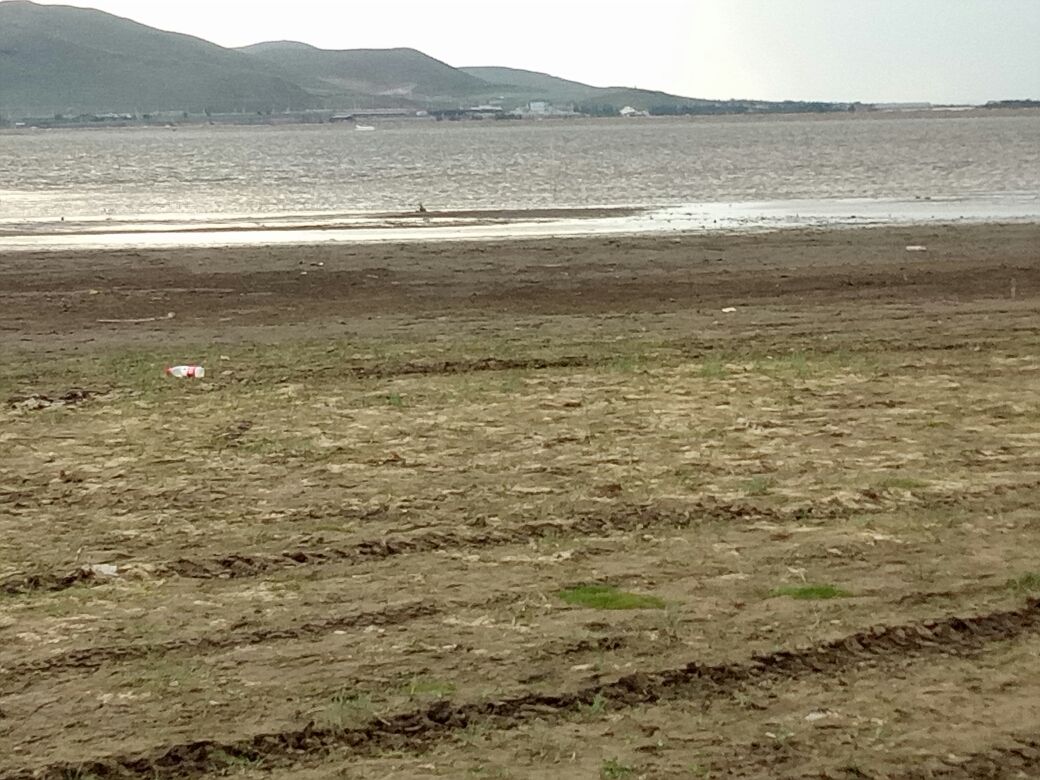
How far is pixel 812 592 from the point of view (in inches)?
244

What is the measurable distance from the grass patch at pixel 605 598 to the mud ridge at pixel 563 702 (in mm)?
712

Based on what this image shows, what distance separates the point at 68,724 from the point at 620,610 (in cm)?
235

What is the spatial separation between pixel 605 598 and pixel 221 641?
170 cm

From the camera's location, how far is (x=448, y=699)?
5.12 metres

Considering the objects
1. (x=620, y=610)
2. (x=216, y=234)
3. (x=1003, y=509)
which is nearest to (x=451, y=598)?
(x=620, y=610)

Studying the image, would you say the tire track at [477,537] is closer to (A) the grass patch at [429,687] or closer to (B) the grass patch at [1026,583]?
(B) the grass patch at [1026,583]

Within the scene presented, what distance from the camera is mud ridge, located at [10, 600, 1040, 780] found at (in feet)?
15.3

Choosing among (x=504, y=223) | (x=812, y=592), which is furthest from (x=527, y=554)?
(x=504, y=223)

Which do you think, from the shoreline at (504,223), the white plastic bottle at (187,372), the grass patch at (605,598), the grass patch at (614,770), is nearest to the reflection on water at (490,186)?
the shoreline at (504,223)

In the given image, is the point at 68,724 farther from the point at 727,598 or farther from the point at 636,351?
the point at 636,351

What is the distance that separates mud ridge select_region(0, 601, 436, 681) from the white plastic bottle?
239 inches

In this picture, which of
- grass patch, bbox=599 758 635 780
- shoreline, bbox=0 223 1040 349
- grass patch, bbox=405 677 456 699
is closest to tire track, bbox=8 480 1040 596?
grass patch, bbox=405 677 456 699

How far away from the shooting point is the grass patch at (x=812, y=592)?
6141 mm

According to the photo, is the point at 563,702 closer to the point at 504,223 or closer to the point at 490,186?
the point at 504,223
